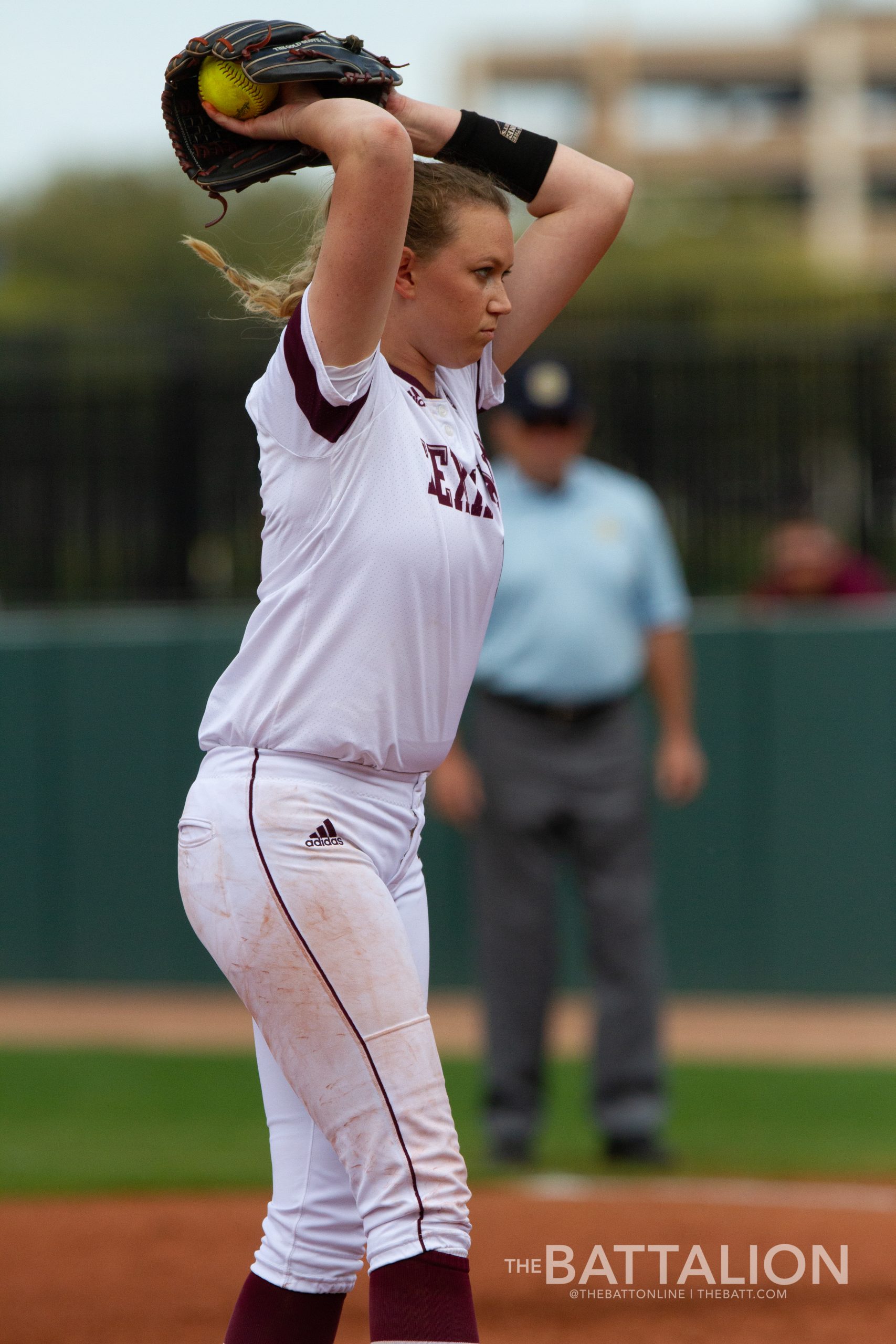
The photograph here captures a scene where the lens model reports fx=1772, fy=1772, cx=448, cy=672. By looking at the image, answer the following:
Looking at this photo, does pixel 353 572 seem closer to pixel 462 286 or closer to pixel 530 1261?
pixel 462 286

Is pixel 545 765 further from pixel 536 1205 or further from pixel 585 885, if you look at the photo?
pixel 536 1205

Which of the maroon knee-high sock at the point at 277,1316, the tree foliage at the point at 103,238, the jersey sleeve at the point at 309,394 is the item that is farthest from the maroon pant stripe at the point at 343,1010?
the tree foliage at the point at 103,238

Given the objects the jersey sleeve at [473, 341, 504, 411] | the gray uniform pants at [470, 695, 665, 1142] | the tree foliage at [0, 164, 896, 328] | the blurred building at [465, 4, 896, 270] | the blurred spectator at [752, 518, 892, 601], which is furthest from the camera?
the blurred building at [465, 4, 896, 270]

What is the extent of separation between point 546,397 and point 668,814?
2946mm

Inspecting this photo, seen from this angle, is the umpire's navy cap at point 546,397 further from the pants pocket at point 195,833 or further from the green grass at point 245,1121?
the pants pocket at point 195,833

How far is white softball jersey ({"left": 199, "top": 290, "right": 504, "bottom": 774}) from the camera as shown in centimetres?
238

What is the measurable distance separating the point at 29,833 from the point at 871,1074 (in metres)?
4.03

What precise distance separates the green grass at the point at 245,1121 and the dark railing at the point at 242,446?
288cm

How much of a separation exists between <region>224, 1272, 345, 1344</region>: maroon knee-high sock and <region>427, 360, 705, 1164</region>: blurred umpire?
9.74ft

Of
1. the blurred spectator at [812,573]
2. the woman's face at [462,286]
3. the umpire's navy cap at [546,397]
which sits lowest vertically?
the blurred spectator at [812,573]

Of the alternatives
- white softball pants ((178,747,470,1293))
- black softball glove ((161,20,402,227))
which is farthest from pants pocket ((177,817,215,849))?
black softball glove ((161,20,402,227))

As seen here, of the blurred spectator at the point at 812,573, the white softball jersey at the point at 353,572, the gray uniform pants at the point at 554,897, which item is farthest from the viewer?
the blurred spectator at the point at 812,573

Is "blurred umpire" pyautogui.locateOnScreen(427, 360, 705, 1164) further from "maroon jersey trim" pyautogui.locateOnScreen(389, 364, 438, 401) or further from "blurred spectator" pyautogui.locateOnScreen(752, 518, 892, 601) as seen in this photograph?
"maroon jersey trim" pyautogui.locateOnScreen(389, 364, 438, 401)

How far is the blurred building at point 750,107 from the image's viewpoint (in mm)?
73938
